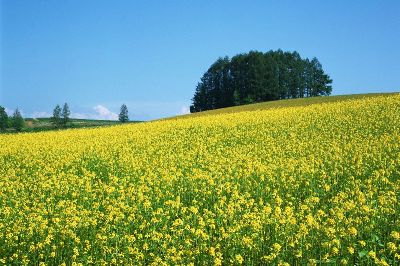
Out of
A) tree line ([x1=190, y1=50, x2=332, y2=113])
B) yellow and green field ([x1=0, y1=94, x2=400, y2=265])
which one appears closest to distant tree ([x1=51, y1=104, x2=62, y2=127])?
tree line ([x1=190, y1=50, x2=332, y2=113])

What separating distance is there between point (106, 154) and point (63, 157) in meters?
1.94

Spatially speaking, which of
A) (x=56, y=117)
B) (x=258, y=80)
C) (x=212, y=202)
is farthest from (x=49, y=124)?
(x=212, y=202)

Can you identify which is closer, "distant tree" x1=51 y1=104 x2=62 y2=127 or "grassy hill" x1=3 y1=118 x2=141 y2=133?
"grassy hill" x1=3 y1=118 x2=141 y2=133

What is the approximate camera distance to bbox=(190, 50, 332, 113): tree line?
9675 centimetres

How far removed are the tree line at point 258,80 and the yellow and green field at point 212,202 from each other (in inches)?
2794

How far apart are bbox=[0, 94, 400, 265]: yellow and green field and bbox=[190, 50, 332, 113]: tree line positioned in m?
71.0

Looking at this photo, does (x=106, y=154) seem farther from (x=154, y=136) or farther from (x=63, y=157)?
(x=154, y=136)

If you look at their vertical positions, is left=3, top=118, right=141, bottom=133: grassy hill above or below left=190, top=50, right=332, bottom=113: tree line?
below

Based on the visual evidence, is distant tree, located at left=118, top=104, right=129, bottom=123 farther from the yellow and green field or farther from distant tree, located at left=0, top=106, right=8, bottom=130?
the yellow and green field

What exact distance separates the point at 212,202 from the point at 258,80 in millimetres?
86632

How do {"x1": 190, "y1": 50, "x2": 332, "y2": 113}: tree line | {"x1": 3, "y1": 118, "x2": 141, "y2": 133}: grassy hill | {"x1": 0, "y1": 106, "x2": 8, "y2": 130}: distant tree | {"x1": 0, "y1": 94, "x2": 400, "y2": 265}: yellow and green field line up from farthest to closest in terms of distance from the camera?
{"x1": 0, "y1": 106, "x2": 8, "y2": 130}: distant tree
{"x1": 3, "y1": 118, "x2": 141, "y2": 133}: grassy hill
{"x1": 190, "y1": 50, "x2": 332, "y2": 113}: tree line
{"x1": 0, "y1": 94, "x2": 400, "y2": 265}: yellow and green field

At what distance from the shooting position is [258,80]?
97000 mm

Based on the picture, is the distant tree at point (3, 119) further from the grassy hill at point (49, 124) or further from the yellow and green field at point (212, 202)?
the yellow and green field at point (212, 202)

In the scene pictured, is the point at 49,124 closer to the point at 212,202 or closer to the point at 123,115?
the point at 123,115
